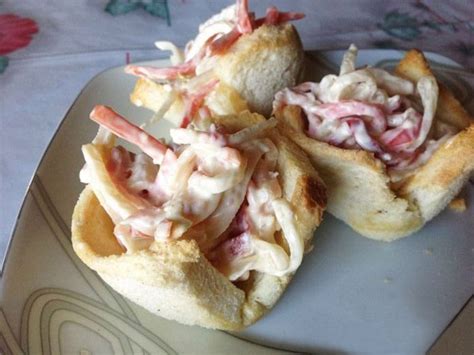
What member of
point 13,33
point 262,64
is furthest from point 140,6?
point 262,64

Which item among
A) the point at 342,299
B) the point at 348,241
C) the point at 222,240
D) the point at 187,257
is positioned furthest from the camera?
the point at 348,241

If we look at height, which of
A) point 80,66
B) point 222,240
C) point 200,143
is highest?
point 200,143

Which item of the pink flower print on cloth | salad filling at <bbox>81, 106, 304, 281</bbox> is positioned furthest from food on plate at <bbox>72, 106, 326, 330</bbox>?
the pink flower print on cloth

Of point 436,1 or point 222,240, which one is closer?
point 222,240

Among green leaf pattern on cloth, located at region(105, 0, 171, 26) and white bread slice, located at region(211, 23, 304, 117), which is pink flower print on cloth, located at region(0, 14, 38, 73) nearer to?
green leaf pattern on cloth, located at region(105, 0, 171, 26)

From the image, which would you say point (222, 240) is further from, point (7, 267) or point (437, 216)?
point (437, 216)

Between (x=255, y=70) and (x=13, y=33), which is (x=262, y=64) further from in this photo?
(x=13, y=33)

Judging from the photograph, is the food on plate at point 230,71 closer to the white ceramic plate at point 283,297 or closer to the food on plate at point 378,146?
the food on plate at point 378,146

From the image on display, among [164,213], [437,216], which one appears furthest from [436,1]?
[164,213]
